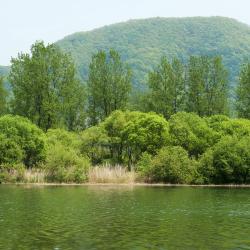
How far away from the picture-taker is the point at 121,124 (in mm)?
75562

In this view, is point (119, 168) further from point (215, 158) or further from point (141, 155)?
→ point (215, 158)

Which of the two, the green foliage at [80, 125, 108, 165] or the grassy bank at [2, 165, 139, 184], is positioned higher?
the green foliage at [80, 125, 108, 165]

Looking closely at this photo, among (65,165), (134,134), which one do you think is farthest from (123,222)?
(134,134)

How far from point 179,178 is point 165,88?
27.5 m

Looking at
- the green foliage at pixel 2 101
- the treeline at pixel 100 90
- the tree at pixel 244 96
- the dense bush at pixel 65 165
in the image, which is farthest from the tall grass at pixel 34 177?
the tree at pixel 244 96

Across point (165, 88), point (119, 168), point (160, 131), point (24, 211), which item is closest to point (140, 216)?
point (24, 211)

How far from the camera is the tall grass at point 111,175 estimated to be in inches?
2594

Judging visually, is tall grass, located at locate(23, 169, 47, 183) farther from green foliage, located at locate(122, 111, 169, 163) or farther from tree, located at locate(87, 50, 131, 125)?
tree, located at locate(87, 50, 131, 125)

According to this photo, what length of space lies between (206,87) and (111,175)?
33606 mm

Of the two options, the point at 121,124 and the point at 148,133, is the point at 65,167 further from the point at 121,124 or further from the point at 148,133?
the point at 148,133

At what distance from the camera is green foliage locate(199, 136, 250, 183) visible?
66875 mm

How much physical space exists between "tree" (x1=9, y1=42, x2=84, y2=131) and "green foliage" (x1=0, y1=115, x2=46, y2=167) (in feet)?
49.5

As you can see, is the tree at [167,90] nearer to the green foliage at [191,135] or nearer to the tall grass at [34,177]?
the green foliage at [191,135]

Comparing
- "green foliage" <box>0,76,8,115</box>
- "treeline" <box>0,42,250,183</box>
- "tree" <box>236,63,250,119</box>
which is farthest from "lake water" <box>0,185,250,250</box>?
"green foliage" <box>0,76,8,115</box>
